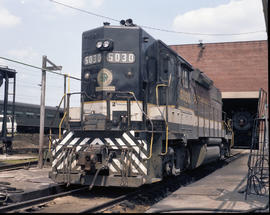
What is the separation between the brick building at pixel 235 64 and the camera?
78.6 ft

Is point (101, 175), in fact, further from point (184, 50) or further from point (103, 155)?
point (184, 50)

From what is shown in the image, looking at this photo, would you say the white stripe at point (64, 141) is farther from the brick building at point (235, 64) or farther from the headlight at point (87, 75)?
the brick building at point (235, 64)

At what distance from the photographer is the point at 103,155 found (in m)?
6.78

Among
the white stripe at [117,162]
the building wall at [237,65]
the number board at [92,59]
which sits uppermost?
the building wall at [237,65]

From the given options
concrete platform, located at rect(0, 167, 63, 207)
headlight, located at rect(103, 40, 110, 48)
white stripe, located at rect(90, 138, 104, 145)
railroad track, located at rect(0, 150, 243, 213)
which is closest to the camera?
railroad track, located at rect(0, 150, 243, 213)

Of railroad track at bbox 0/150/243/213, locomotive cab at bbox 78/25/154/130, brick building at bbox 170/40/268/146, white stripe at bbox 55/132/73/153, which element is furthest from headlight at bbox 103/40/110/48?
brick building at bbox 170/40/268/146

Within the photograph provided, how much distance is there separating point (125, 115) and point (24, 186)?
304 centimetres

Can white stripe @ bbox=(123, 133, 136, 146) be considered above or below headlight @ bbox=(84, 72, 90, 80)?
below

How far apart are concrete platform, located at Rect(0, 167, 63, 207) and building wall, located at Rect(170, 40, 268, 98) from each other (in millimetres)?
17798

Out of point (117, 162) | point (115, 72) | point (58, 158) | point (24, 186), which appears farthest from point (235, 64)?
point (24, 186)

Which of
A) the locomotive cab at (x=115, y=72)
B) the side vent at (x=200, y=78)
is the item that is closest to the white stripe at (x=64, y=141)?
the locomotive cab at (x=115, y=72)

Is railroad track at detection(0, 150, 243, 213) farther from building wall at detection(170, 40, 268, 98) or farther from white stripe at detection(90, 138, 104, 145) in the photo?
building wall at detection(170, 40, 268, 98)

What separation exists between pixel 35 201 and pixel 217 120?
10287 mm

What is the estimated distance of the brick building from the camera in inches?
943
